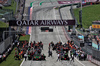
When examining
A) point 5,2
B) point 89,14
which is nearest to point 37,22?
point 89,14

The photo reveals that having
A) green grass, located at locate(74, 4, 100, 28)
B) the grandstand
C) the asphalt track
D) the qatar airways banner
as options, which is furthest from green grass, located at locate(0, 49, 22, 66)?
the grandstand

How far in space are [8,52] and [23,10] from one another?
5057cm

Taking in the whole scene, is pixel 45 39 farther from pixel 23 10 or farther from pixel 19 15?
pixel 23 10

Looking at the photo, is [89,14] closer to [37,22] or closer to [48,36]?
[48,36]

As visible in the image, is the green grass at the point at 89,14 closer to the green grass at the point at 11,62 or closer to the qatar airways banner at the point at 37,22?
the qatar airways banner at the point at 37,22

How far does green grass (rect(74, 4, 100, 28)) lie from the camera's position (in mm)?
75137

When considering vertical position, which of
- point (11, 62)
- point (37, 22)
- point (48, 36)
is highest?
point (37, 22)

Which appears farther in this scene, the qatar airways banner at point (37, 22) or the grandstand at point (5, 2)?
the grandstand at point (5, 2)

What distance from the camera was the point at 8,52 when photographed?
3756cm

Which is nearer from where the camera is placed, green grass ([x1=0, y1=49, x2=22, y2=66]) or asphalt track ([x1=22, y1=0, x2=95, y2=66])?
green grass ([x1=0, y1=49, x2=22, y2=66])

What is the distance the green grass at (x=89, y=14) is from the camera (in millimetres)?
75137

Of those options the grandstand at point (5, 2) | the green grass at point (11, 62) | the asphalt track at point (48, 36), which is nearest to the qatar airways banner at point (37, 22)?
the asphalt track at point (48, 36)

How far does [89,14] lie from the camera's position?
8231 cm

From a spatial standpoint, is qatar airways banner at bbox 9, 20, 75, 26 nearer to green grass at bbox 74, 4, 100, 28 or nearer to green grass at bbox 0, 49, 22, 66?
green grass at bbox 0, 49, 22, 66
